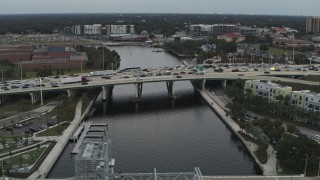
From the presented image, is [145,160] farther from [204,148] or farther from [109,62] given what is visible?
[109,62]

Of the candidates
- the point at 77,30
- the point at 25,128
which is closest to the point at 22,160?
the point at 25,128

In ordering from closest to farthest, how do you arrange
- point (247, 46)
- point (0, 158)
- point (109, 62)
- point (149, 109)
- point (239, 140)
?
point (0, 158), point (239, 140), point (149, 109), point (109, 62), point (247, 46)

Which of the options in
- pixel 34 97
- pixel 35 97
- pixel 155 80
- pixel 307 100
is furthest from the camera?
pixel 155 80

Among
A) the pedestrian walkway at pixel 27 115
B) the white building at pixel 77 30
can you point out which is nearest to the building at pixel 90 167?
the pedestrian walkway at pixel 27 115

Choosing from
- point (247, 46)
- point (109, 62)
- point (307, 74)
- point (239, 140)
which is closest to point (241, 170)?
point (239, 140)

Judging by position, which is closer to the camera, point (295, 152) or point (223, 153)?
point (295, 152)

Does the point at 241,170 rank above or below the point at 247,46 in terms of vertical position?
below

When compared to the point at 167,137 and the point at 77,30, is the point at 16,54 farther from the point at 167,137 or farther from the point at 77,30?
the point at 77,30
